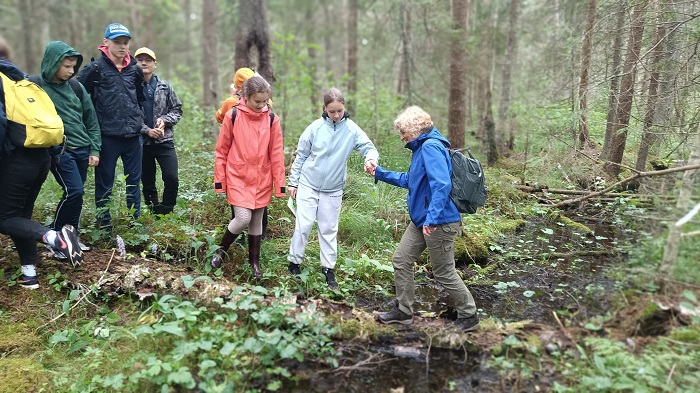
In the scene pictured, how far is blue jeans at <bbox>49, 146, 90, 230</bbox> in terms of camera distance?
14.6ft

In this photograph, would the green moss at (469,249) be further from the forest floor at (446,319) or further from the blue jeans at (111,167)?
the blue jeans at (111,167)

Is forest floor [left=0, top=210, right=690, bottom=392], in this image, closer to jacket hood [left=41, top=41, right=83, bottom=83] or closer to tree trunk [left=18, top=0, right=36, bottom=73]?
jacket hood [left=41, top=41, right=83, bottom=83]

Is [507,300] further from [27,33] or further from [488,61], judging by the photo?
[27,33]

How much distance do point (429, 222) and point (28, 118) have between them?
352 cm

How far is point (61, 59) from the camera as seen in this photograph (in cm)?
423

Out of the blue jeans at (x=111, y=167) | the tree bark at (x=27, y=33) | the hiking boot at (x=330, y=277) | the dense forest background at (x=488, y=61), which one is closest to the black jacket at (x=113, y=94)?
the blue jeans at (x=111, y=167)

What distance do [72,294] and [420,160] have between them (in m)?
3.29

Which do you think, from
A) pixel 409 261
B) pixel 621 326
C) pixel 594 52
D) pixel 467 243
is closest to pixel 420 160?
pixel 409 261

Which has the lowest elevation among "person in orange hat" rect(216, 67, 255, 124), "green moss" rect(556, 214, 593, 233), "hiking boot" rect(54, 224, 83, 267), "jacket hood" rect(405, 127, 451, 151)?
"green moss" rect(556, 214, 593, 233)

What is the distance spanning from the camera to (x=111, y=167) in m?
5.12

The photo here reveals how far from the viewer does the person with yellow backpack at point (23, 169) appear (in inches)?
152

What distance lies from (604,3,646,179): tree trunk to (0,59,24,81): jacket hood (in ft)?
20.3

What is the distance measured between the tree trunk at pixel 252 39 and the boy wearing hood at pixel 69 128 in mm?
4570

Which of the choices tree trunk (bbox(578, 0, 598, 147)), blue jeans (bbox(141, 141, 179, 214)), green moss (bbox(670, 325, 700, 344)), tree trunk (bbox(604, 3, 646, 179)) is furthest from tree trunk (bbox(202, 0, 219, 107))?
green moss (bbox(670, 325, 700, 344))
